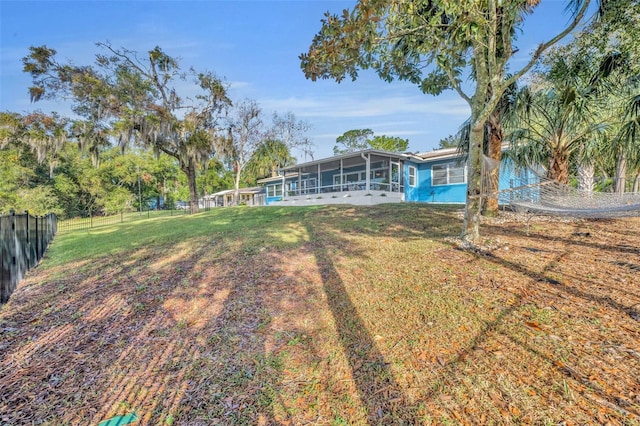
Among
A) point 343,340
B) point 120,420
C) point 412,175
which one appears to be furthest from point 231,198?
point 120,420

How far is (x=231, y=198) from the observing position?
37.2 meters

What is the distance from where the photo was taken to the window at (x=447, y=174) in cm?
1552

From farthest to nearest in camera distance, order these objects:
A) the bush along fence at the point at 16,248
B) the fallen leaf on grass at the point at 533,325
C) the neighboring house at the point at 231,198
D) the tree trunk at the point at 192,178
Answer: the neighboring house at the point at 231,198 < the tree trunk at the point at 192,178 < the bush along fence at the point at 16,248 < the fallen leaf on grass at the point at 533,325

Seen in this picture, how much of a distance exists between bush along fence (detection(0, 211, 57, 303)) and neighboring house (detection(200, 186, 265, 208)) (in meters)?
24.0

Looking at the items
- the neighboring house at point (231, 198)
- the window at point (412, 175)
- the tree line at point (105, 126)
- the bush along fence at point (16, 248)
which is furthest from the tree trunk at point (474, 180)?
the neighboring house at point (231, 198)

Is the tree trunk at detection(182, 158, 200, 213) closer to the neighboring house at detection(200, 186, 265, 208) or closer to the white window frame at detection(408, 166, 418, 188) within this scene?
the neighboring house at detection(200, 186, 265, 208)

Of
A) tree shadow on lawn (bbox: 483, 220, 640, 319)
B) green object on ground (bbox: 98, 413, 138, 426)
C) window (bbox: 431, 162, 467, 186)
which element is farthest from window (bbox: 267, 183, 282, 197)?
green object on ground (bbox: 98, 413, 138, 426)

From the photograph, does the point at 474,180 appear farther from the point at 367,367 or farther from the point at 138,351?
the point at 138,351

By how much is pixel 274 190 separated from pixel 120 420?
25086 mm

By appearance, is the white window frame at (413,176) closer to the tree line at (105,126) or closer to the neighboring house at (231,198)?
the tree line at (105,126)

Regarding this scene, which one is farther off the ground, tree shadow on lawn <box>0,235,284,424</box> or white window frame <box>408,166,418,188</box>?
white window frame <box>408,166,418,188</box>

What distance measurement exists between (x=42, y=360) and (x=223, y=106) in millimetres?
18426

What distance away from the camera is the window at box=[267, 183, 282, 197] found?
26.2 m

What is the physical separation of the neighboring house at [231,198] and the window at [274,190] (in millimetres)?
3721
